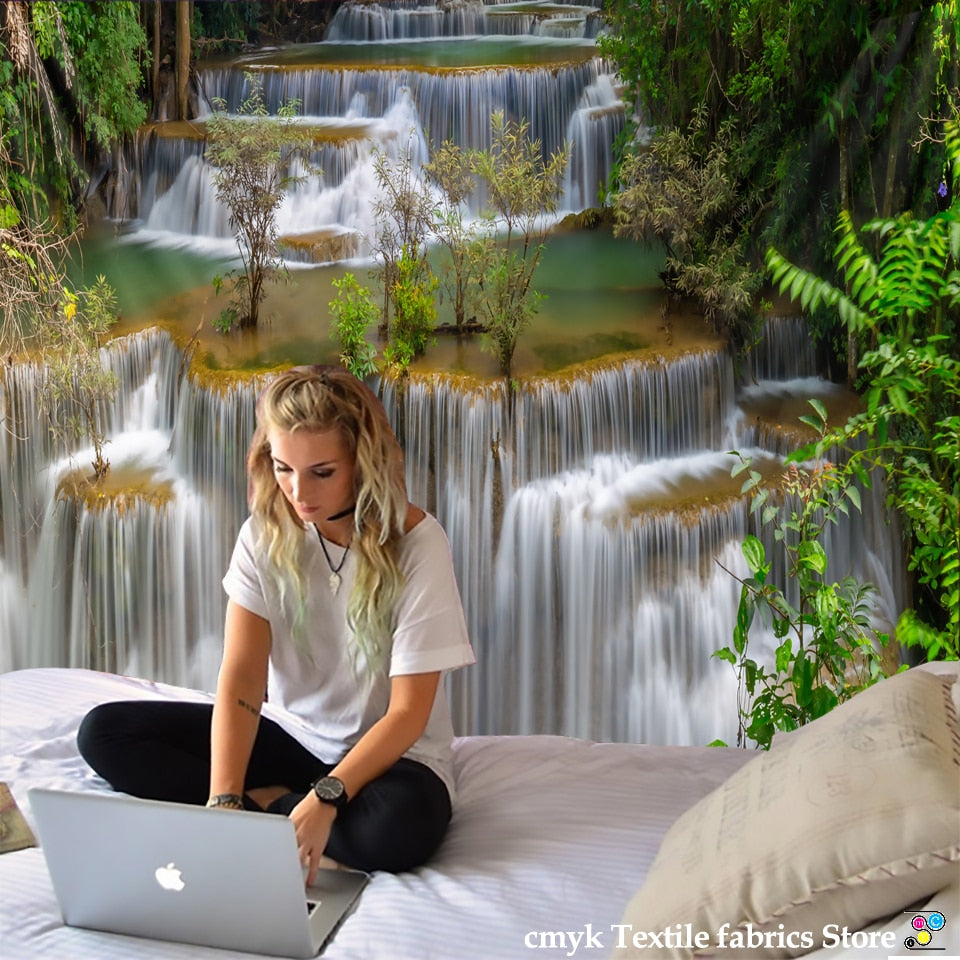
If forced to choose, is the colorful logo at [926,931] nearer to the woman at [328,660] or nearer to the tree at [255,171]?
the woman at [328,660]

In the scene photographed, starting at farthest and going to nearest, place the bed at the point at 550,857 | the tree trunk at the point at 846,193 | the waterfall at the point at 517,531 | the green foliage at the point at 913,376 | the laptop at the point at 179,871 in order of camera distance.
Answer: the waterfall at the point at 517,531, the tree trunk at the point at 846,193, the green foliage at the point at 913,376, the laptop at the point at 179,871, the bed at the point at 550,857

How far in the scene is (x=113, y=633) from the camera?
2783mm

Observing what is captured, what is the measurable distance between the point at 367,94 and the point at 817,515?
1385mm

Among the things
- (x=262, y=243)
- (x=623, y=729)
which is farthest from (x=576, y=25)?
(x=623, y=729)

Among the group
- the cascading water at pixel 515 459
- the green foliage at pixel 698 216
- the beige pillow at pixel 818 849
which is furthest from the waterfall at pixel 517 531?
the beige pillow at pixel 818 849

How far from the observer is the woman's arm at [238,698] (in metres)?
2.01

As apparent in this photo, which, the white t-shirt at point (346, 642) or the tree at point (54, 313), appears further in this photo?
the tree at point (54, 313)

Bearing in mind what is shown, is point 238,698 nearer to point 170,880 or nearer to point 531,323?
point 170,880

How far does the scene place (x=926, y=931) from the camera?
1.27 meters

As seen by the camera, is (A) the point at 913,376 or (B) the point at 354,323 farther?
(B) the point at 354,323

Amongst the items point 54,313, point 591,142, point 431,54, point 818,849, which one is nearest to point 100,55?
point 54,313

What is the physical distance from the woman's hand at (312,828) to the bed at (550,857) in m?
0.10

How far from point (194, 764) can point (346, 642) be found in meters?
0.38

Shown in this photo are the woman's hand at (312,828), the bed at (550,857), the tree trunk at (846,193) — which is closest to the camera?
the bed at (550,857)
